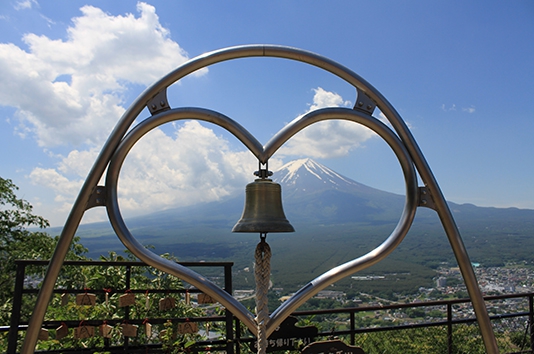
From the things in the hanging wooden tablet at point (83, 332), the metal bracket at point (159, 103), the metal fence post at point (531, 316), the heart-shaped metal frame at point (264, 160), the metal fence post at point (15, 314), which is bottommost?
the metal fence post at point (531, 316)

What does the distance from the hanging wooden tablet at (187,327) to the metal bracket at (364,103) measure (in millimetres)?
2523

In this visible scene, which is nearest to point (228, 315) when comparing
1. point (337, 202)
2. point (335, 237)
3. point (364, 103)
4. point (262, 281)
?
point (262, 281)

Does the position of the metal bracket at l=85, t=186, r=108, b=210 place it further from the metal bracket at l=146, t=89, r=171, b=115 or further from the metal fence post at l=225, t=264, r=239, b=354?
the metal fence post at l=225, t=264, r=239, b=354

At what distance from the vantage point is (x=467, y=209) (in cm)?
4941

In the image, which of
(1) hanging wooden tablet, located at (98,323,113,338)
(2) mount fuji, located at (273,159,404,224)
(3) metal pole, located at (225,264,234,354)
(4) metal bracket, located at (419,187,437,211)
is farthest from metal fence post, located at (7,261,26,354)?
(2) mount fuji, located at (273,159,404,224)

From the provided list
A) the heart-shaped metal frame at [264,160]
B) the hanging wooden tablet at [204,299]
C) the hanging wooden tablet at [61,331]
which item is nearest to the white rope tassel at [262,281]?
the heart-shaped metal frame at [264,160]

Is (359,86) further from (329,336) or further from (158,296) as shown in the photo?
(158,296)

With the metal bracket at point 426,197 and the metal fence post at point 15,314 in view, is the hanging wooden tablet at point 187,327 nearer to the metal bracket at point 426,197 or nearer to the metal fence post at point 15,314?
the metal fence post at point 15,314

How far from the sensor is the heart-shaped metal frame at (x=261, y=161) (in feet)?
9.84

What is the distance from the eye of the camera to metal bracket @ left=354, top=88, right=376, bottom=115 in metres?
3.24

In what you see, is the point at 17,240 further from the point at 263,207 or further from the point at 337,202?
the point at 337,202

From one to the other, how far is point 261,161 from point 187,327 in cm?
192

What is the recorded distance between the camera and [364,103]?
325 centimetres

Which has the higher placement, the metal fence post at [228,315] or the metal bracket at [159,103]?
the metal bracket at [159,103]
